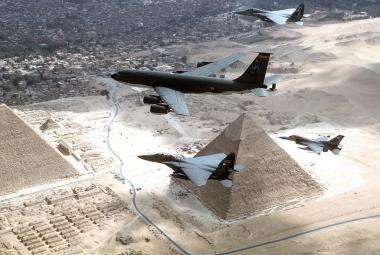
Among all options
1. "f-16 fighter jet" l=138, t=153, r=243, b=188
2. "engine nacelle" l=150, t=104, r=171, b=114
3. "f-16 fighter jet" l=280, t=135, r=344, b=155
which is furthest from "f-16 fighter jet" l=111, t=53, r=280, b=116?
"f-16 fighter jet" l=280, t=135, r=344, b=155

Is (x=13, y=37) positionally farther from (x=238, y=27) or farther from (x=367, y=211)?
(x=367, y=211)

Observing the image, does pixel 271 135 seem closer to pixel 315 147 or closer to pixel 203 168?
pixel 315 147

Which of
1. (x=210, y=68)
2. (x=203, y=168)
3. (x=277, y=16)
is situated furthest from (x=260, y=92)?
(x=277, y=16)

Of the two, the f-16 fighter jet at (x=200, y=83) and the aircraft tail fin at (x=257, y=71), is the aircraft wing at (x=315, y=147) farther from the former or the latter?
the aircraft tail fin at (x=257, y=71)

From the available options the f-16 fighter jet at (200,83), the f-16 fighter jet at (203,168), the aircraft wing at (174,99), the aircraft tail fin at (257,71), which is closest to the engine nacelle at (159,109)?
the aircraft wing at (174,99)

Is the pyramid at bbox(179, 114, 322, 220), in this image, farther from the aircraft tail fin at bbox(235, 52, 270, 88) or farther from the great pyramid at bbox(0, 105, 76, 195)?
the great pyramid at bbox(0, 105, 76, 195)

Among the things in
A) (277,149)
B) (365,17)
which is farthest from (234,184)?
(365,17)
